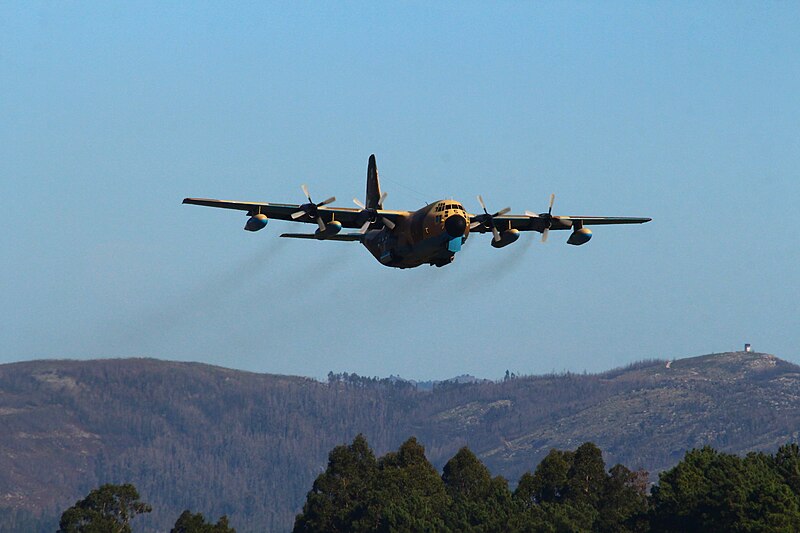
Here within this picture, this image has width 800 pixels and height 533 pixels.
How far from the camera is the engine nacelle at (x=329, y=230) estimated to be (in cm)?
7606

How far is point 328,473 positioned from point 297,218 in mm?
69942

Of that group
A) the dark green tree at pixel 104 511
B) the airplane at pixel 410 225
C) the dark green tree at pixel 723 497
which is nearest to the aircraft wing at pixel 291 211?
the airplane at pixel 410 225

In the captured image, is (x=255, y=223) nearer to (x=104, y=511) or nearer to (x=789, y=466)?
(x=789, y=466)

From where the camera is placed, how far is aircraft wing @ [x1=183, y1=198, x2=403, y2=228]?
76.3 m

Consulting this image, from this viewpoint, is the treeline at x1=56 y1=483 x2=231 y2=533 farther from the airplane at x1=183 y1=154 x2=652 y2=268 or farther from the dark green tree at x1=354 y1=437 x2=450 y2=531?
the airplane at x1=183 y1=154 x2=652 y2=268

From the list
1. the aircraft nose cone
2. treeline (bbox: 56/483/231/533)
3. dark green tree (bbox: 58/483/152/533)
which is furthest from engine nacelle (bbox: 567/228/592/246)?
dark green tree (bbox: 58/483/152/533)

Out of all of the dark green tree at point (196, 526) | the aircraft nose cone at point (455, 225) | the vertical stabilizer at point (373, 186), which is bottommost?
the dark green tree at point (196, 526)

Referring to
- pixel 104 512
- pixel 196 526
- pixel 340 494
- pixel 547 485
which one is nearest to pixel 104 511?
pixel 104 512

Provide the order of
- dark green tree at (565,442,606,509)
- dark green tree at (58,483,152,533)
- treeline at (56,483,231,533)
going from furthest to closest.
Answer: dark green tree at (58,483,152,533), treeline at (56,483,231,533), dark green tree at (565,442,606,509)

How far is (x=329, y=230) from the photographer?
7638cm

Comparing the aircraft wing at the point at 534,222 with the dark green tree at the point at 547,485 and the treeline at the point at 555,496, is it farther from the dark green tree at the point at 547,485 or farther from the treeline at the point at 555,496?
the dark green tree at the point at 547,485

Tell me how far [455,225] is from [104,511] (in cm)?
8649

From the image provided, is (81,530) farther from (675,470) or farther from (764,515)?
(764,515)

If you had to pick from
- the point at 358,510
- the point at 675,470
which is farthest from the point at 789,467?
the point at 358,510
